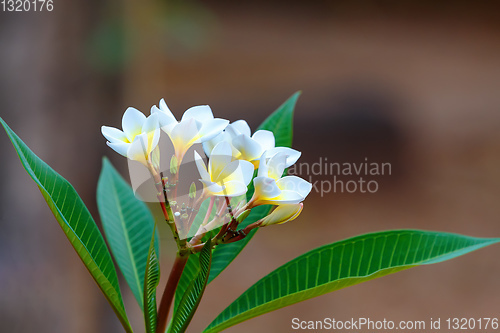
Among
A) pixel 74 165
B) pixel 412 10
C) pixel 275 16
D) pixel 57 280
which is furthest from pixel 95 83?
pixel 412 10

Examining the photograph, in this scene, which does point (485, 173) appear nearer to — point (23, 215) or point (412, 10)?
point (412, 10)

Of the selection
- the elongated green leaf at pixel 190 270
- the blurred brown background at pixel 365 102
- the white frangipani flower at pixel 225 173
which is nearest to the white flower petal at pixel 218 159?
the white frangipani flower at pixel 225 173

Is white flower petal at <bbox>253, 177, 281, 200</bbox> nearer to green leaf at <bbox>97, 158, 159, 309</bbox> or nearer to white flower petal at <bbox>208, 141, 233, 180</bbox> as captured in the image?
white flower petal at <bbox>208, 141, 233, 180</bbox>

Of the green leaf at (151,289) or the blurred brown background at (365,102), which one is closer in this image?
the green leaf at (151,289)

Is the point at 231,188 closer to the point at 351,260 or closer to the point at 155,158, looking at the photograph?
the point at 155,158

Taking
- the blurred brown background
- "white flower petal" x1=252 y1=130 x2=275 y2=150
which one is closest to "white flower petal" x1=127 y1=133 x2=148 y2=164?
"white flower petal" x1=252 y1=130 x2=275 y2=150

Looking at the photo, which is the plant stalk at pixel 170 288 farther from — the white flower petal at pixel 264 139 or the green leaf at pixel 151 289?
the white flower petal at pixel 264 139
